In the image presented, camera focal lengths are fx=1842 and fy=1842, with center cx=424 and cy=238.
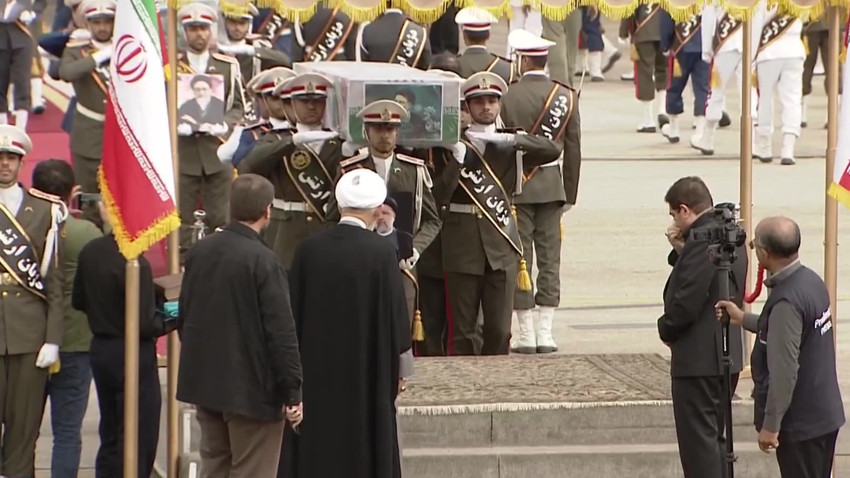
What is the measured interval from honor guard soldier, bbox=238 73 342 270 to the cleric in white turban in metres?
2.04

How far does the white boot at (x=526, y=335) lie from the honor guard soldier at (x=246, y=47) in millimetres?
3302

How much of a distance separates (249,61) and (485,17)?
318cm

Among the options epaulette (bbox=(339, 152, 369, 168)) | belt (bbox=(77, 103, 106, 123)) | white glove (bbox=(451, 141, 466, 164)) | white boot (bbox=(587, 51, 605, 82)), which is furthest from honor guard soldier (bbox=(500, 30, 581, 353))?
white boot (bbox=(587, 51, 605, 82))

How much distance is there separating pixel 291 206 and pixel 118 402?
7.32 feet

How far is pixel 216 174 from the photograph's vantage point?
555 inches

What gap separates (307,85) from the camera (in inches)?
448

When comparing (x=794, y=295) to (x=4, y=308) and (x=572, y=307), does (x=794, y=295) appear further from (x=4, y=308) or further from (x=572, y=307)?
(x=572, y=307)

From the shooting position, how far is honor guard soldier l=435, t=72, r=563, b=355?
11.9 meters

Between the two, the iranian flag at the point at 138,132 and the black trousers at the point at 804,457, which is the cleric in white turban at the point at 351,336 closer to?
the iranian flag at the point at 138,132

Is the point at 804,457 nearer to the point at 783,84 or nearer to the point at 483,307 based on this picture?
the point at 483,307

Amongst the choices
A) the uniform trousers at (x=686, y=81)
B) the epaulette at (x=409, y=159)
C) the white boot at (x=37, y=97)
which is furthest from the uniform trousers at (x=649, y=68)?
the epaulette at (x=409, y=159)

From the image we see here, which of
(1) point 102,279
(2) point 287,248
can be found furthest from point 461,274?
(1) point 102,279

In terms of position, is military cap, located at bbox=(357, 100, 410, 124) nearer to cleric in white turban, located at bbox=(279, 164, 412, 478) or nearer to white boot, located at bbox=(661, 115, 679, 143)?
cleric in white turban, located at bbox=(279, 164, 412, 478)

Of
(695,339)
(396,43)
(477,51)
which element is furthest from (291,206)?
(396,43)
